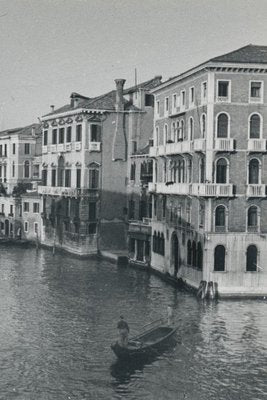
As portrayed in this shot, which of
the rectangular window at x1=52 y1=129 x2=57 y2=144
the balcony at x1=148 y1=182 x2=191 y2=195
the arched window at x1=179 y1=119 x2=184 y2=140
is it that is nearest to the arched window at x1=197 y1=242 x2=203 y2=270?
the balcony at x1=148 y1=182 x2=191 y2=195

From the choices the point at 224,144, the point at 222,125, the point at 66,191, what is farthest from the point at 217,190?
the point at 66,191

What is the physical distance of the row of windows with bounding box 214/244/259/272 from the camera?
36500mm

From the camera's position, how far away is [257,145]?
36.5m

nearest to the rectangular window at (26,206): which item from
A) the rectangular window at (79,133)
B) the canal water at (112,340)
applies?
the rectangular window at (79,133)

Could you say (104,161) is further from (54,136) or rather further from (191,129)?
(191,129)

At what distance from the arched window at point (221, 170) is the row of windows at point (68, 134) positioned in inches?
797

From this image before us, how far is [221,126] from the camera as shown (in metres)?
36.7

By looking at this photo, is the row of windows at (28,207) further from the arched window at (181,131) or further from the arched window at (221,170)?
the arched window at (221,170)

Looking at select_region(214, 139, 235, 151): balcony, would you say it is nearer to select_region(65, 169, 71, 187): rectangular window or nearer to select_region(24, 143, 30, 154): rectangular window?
select_region(65, 169, 71, 187): rectangular window

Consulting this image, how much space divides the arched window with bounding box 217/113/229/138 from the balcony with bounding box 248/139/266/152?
142 cm

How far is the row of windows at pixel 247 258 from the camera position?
3650 cm

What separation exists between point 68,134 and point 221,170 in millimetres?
24663

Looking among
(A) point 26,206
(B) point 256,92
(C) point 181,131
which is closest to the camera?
(B) point 256,92

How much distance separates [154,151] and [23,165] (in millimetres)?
30371
